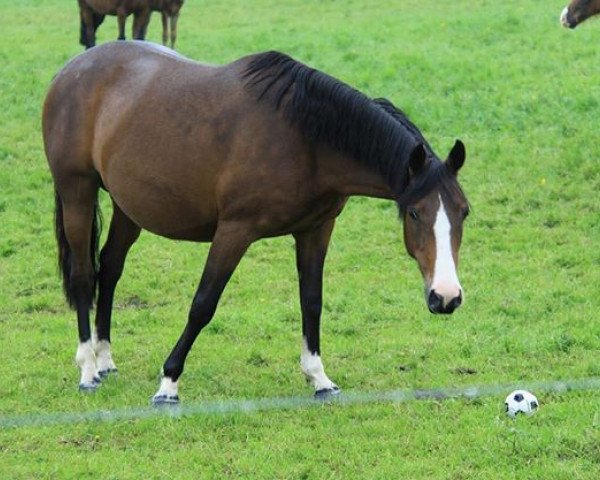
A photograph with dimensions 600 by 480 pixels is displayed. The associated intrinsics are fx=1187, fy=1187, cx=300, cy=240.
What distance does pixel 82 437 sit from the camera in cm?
652

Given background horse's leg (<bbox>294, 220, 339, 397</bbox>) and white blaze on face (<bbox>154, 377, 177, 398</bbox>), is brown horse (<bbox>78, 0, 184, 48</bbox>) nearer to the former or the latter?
background horse's leg (<bbox>294, 220, 339, 397</bbox>)

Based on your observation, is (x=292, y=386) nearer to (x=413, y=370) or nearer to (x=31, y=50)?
(x=413, y=370)

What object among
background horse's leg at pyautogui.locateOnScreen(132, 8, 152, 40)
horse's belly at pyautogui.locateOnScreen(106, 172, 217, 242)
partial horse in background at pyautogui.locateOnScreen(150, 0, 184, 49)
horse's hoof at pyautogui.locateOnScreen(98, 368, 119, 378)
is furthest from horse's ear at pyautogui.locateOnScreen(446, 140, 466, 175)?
partial horse in background at pyautogui.locateOnScreen(150, 0, 184, 49)

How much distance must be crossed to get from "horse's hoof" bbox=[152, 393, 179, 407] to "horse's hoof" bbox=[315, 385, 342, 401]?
0.85 metres

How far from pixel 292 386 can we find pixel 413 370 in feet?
2.65

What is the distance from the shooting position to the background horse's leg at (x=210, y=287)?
692 cm

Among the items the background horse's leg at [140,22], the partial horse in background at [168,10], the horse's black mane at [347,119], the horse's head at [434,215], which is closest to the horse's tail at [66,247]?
the horse's black mane at [347,119]

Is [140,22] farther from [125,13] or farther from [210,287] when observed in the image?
[210,287]

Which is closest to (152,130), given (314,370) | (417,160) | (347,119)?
(347,119)

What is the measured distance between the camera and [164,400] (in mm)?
7012

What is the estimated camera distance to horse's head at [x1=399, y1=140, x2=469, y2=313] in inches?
244

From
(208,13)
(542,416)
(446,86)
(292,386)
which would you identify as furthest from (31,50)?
(542,416)

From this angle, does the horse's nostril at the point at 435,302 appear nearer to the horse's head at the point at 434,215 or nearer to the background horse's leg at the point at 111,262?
the horse's head at the point at 434,215

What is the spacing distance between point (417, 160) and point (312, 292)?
1443mm
